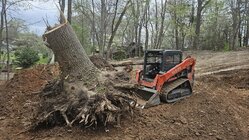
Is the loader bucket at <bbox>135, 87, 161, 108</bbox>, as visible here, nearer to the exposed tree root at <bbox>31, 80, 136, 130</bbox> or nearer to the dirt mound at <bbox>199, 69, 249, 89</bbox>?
the exposed tree root at <bbox>31, 80, 136, 130</bbox>

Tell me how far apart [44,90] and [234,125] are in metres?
4.30

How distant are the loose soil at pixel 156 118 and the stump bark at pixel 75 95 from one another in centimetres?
22

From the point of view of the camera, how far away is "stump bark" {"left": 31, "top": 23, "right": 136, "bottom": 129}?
18.1 ft

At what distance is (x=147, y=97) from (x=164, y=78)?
62 centimetres

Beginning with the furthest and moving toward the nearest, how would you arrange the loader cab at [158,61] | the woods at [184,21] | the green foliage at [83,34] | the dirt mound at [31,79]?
1. the green foliage at [83,34]
2. the woods at [184,21]
3. the dirt mound at [31,79]
4. the loader cab at [158,61]

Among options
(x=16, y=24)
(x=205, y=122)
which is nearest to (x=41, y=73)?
(x=205, y=122)

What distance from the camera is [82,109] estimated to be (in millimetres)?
5535

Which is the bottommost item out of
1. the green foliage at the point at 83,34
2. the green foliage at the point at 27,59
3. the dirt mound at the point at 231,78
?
the dirt mound at the point at 231,78

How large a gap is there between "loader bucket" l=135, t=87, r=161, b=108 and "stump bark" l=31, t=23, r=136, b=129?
0.82 meters

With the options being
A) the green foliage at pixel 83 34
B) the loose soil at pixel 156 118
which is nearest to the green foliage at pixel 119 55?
the green foliage at pixel 83 34

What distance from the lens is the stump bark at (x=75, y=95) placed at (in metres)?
5.51

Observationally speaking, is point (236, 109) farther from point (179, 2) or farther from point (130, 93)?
point (179, 2)

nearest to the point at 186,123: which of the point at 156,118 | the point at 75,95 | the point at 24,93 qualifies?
the point at 156,118

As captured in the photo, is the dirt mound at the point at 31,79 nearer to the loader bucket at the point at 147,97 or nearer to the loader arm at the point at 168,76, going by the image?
the loader bucket at the point at 147,97
